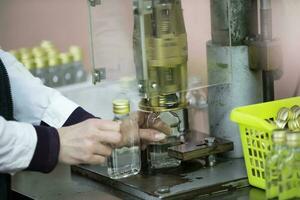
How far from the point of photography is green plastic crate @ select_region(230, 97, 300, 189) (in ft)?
4.89

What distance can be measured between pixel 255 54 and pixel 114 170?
1.42 feet

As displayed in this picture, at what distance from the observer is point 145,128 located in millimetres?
1715

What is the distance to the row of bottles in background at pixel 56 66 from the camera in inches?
114

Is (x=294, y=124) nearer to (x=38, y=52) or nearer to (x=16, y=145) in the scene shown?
(x=16, y=145)

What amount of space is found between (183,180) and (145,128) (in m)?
0.19

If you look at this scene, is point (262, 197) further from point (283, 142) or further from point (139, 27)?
point (139, 27)

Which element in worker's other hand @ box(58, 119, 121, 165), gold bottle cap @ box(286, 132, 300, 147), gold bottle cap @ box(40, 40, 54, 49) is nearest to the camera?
gold bottle cap @ box(286, 132, 300, 147)

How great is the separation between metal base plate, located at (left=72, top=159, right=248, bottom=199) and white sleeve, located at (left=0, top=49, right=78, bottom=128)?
16 cm

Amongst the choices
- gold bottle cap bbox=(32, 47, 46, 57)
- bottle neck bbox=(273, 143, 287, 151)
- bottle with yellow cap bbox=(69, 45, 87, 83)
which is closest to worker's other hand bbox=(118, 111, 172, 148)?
bottle neck bbox=(273, 143, 287, 151)

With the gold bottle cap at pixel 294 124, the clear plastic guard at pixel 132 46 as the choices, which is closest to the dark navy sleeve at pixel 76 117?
the clear plastic guard at pixel 132 46

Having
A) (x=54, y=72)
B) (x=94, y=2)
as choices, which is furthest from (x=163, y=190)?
(x=54, y=72)

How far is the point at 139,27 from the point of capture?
5.24ft

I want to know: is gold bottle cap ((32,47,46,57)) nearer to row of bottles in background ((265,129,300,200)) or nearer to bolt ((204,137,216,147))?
bolt ((204,137,216,147))

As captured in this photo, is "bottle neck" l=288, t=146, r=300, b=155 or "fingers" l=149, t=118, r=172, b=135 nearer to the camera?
"bottle neck" l=288, t=146, r=300, b=155
